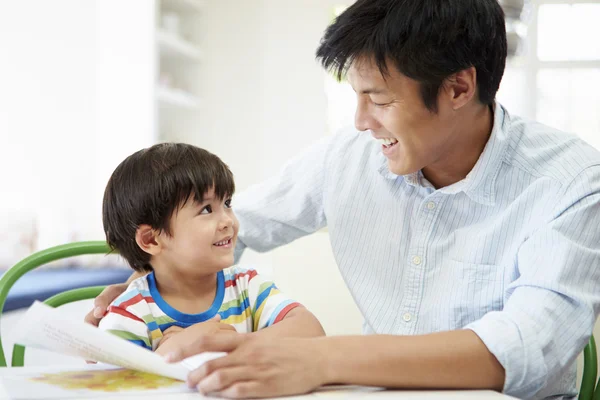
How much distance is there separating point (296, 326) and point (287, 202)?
0.45 metres

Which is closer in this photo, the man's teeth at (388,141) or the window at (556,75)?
the man's teeth at (388,141)

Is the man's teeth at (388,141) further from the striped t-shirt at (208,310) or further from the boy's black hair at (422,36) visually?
the striped t-shirt at (208,310)

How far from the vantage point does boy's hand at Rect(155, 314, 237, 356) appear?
105 centimetres

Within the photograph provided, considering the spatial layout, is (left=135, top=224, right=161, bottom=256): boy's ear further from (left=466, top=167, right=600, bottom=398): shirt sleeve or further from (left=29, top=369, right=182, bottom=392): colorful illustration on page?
(left=466, top=167, right=600, bottom=398): shirt sleeve

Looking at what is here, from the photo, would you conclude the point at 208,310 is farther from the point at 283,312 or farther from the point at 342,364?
the point at 342,364

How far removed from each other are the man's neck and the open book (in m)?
0.67

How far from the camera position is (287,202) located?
156cm

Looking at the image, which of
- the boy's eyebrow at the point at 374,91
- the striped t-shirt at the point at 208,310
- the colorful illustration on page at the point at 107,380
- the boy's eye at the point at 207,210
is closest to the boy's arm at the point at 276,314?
the striped t-shirt at the point at 208,310

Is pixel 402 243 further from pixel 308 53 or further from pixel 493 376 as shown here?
pixel 308 53

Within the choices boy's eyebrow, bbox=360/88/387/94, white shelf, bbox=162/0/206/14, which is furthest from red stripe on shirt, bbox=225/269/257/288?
white shelf, bbox=162/0/206/14

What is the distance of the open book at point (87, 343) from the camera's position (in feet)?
2.63

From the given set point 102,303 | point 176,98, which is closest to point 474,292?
point 102,303

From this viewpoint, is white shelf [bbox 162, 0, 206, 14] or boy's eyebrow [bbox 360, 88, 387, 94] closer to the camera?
boy's eyebrow [bbox 360, 88, 387, 94]

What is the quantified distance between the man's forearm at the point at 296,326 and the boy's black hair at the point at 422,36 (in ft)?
1.40
